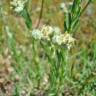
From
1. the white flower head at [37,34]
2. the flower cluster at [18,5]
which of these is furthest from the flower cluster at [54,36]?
the flower cluster at [18,5]

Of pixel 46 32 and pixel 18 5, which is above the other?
pixel 18 5

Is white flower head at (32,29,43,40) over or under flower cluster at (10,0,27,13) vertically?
under

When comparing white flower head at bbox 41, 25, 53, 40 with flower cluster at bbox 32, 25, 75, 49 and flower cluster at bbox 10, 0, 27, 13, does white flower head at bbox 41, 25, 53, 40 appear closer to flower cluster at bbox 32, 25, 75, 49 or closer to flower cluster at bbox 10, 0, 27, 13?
flower cluster at bbox 32, 25, 75, 49

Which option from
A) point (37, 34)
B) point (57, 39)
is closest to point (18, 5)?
point (37, 34)

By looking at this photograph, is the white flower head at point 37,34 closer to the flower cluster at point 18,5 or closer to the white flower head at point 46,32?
the white flower head at point 46,32

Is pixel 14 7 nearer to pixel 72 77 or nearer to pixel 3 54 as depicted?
pixel 72 77

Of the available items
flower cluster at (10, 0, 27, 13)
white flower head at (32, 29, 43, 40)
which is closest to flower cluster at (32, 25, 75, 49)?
white flower head at (32, 29, 43, 40)

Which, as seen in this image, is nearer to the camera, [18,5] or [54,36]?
[54,36]

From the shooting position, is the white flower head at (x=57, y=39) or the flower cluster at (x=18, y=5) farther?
the flower cluster at (x=18, y=5)

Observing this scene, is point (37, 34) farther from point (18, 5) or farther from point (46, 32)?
point (18, 5)
